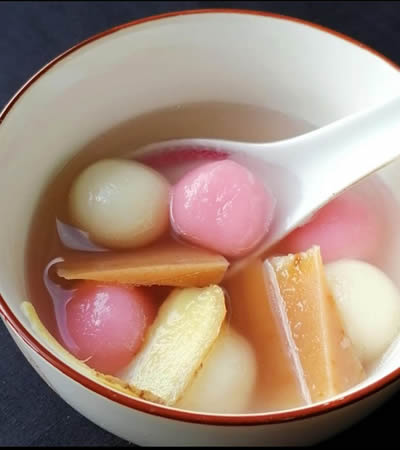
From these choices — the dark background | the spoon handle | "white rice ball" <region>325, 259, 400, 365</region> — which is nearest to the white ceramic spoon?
the spoon handle

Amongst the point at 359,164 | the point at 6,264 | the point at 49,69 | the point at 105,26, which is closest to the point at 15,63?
the point at 105,26

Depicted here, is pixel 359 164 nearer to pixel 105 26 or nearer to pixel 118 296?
pixel 118 296

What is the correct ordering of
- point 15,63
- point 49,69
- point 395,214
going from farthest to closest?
point 15,63, point 395,214, point 49,69

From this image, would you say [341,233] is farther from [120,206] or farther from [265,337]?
[120,206]

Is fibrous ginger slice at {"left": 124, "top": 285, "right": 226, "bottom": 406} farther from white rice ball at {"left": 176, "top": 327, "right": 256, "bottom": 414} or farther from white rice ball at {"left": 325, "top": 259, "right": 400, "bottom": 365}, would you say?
white rice ball at {"left": 325, "top": 259, "right": 400, "bottom": 365}

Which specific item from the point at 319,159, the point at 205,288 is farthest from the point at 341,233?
the point at 205,288

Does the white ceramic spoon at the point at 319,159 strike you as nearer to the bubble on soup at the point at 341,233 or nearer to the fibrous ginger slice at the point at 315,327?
the bubble on soup at the point at 341,233

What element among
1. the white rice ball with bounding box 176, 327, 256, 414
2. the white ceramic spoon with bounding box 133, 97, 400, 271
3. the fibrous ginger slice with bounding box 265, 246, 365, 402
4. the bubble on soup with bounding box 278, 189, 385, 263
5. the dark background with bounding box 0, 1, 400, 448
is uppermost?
the dark background with bounding box 0, 1, 400, 448
